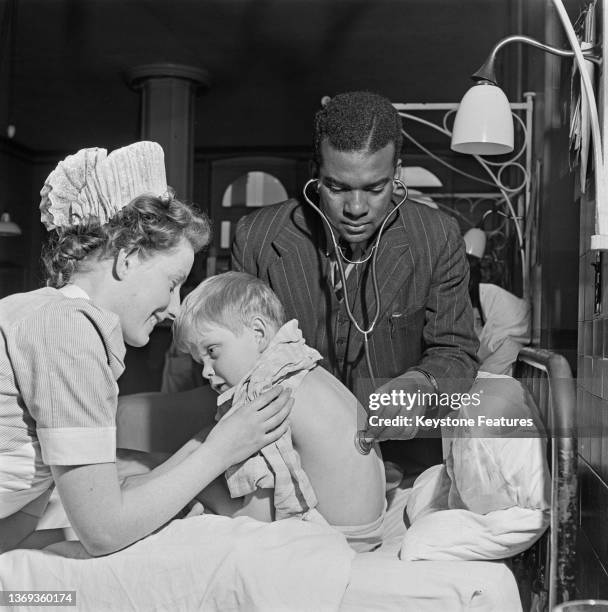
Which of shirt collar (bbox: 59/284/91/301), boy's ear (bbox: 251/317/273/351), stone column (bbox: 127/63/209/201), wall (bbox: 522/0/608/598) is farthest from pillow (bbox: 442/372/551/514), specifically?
stone column (bbox: 127/63/209/201)

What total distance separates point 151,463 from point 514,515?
0.79m

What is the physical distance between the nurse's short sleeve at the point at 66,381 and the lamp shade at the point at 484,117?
103cm

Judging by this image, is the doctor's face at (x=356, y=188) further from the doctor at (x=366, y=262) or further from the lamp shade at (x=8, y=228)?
the lamp shade at (x=8, y=228)

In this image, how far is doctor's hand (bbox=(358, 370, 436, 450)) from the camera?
5.43 ft

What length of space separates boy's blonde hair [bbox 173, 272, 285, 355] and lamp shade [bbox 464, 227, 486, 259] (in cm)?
223

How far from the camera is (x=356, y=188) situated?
5.72 feet

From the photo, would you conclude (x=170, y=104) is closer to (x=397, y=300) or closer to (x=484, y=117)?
(x=484, y=117)

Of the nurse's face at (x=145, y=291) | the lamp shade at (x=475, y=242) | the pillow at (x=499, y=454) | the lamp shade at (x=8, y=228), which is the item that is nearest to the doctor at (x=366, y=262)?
the pillow at (x=499, y=454)

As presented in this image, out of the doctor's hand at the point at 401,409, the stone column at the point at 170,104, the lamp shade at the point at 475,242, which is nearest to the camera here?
the doctor's hand at the point at 401,409

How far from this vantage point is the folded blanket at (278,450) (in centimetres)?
149

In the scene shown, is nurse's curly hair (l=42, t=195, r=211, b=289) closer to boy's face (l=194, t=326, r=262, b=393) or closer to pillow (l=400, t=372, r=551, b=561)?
boy's face (l=194, t=326, r=262, b=393)

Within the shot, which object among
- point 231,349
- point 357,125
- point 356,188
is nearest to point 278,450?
point 231,349

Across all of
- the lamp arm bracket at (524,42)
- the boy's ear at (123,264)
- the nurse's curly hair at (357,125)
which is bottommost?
the boy's ear at (123,264)

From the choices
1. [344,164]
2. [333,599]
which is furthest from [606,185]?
[333,599]
